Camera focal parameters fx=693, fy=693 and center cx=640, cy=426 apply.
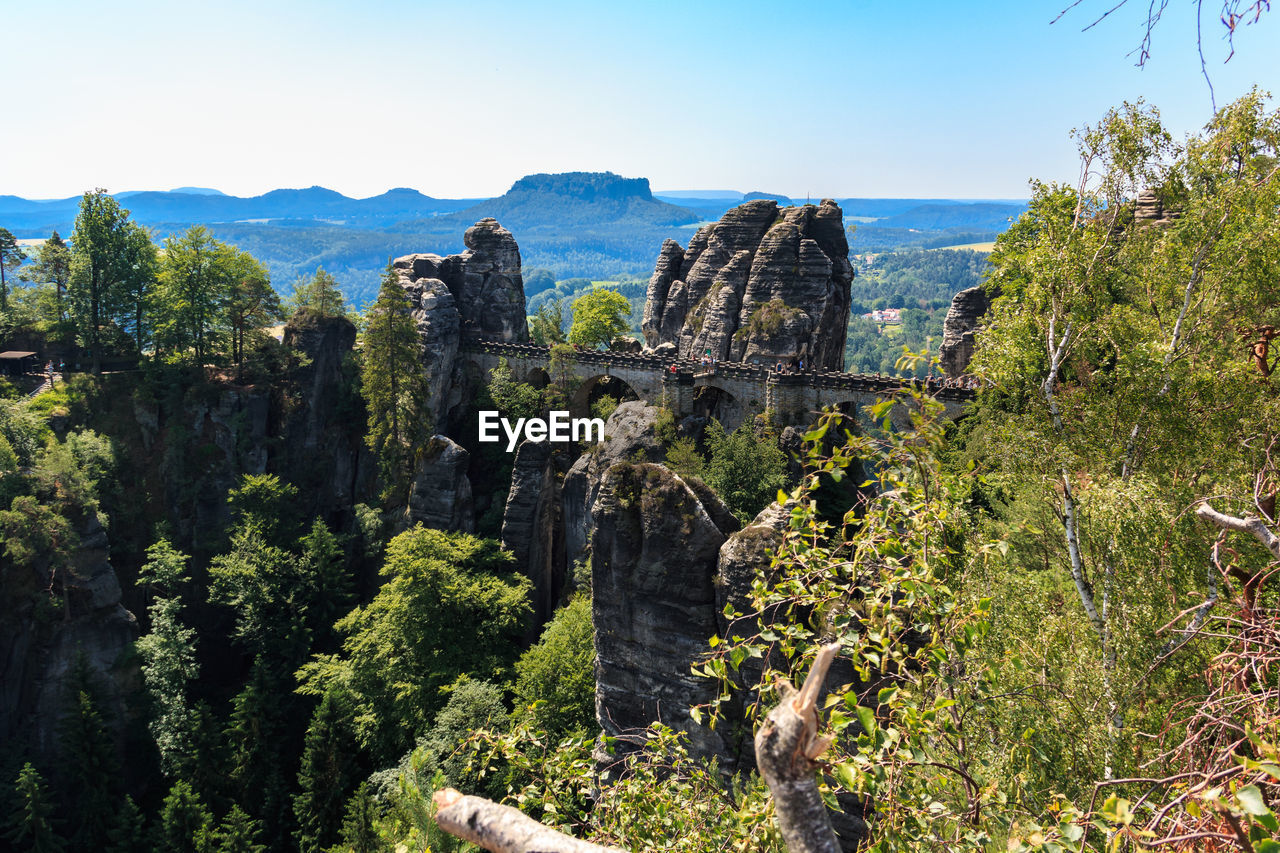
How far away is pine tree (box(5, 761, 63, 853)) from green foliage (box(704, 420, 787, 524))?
27.9 m

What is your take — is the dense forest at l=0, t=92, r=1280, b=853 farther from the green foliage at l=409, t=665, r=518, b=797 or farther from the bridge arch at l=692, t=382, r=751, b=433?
the bridge arch at l=692, t=382, r=751, b=433

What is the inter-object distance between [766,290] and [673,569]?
27.5 metres

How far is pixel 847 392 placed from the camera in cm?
3434

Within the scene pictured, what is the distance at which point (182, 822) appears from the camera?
25.2 meters

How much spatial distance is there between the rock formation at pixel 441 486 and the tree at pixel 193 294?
60.1 feet

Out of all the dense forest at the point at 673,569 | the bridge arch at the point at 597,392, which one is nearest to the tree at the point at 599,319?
the dense forest at the point at 673,569

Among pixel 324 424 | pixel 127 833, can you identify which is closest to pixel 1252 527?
pixel 127 833

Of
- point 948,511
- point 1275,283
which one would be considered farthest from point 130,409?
point 1275,283

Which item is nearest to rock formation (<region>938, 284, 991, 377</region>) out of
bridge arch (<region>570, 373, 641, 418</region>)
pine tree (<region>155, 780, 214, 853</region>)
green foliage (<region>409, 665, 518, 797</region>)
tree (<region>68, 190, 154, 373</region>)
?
bridge arch (<region>570, 373, 641, 418</region>)

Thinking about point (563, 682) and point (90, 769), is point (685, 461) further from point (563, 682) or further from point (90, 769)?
point (90, 769)

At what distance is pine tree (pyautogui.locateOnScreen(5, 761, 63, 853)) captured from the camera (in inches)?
1009

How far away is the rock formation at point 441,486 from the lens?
34375mm

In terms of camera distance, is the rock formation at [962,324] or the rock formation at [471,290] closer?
the rock formation at [962,324]

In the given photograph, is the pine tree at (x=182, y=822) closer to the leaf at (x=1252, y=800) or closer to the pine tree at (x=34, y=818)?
the pine tree at (x=34, y=818)
